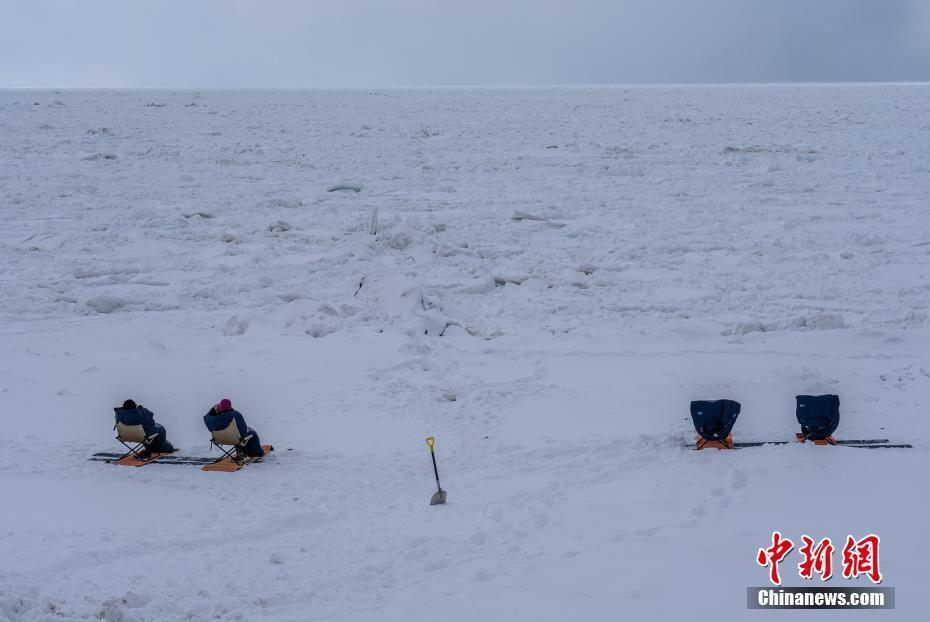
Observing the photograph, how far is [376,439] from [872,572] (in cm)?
522

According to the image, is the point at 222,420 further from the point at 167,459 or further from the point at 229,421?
the point at 167,459

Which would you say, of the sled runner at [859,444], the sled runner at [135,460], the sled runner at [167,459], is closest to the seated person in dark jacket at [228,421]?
the sled runner at [167,459]

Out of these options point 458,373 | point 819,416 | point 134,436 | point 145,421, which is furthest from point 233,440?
point 819,416

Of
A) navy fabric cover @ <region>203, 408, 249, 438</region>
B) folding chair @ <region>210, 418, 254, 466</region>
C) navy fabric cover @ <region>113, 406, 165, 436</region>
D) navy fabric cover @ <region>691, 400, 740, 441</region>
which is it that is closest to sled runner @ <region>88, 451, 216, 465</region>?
folding chair @ <region>210, 418, 254, 466</region>

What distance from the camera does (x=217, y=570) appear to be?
5977mm

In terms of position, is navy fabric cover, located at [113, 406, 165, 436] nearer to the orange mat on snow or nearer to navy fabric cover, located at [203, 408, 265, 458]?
navy fabric cover, located at [203, 408, 265, 458]

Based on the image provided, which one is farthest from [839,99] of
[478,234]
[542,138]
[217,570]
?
[217,570]

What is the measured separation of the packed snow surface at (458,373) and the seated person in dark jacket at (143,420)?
1.34 ft

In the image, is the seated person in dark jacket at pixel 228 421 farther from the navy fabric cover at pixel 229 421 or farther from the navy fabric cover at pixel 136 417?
the navy fabric cover at pixel 136 417

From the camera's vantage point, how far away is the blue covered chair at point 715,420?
793 cm

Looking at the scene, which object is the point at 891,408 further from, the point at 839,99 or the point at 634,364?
the point at 839,99

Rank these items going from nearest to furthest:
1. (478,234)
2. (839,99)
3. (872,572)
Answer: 1. (872,572)
2. (478,234)
3. (839,99)

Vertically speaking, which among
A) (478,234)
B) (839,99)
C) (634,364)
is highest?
(839,99)

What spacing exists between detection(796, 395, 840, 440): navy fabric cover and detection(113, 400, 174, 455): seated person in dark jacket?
6.76 m
